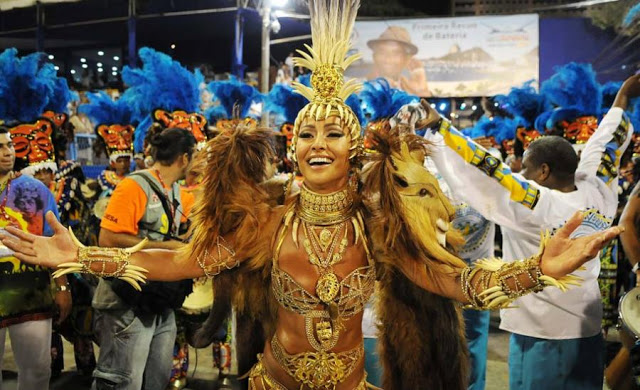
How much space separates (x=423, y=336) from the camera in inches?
99.4

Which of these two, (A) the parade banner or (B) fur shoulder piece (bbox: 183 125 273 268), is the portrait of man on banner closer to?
(A) the parade banner

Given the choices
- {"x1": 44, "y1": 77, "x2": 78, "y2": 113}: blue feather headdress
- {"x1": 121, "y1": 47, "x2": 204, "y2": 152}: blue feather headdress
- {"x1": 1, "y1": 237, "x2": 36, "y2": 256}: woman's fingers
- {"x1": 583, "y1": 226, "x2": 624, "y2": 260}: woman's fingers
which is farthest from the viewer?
{"x1": 121, "y1": 47, "x2": 204, "y2": 152}: blue feather headdress

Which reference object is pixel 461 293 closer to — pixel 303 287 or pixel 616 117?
pixel 303 287

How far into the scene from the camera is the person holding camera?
3.39 m

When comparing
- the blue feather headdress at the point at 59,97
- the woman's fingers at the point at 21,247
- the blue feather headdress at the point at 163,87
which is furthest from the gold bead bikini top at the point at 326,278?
the blue feather headdress at the point at 59,97

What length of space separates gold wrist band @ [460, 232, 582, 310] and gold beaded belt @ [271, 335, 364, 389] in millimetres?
583

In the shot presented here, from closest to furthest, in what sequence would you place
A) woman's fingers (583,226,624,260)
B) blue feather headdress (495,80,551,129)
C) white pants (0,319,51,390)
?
woman's fingers (583,226,624,260)
white pants (0,319,51,390)
blue feather headdress (495,80,551,129)

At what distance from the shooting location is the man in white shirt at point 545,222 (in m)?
3.13

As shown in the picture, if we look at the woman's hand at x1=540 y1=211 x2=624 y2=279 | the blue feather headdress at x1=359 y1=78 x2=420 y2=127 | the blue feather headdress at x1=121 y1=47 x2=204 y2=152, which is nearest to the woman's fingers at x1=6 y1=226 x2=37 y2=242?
the woman's hand at x1=540 y1=211 x2=624 y2=279

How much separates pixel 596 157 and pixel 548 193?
50 centimetres

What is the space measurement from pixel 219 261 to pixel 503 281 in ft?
3.71

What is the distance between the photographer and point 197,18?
723 inches

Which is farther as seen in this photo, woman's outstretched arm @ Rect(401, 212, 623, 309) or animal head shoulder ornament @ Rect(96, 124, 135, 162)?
animal head shoulder ornament @ Rect(96, 124, 135, 162)

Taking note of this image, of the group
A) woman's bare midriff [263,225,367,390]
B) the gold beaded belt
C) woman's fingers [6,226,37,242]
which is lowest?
the gold beaded belt
